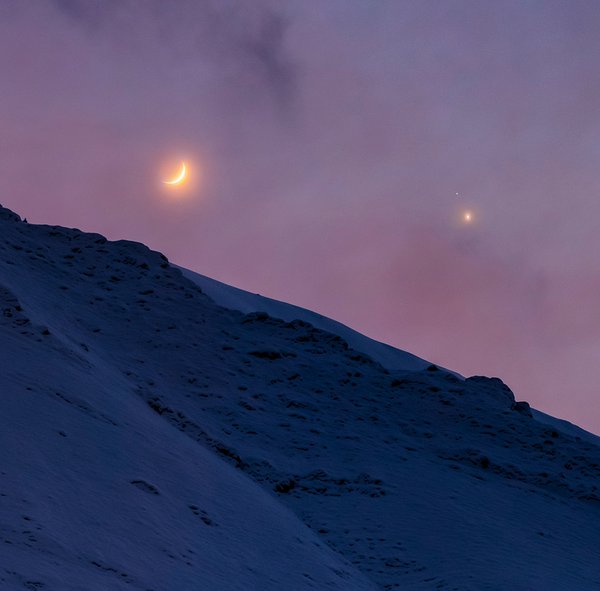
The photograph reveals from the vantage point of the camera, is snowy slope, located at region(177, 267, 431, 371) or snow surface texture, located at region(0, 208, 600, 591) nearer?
snow surface texture, located at region(0, 208, 600, 591)

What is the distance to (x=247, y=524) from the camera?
34.4 ft

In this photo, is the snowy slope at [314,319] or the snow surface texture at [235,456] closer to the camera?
the snow surface texture at [235,456]

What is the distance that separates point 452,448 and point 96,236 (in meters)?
12.4

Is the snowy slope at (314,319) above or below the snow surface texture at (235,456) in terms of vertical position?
above

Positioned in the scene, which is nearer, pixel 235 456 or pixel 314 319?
pixel 235 456

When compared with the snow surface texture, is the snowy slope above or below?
above

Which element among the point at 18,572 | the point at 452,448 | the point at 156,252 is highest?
the point at 156,252

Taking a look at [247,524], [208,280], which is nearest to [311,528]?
[247,524]

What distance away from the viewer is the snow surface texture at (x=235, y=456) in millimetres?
7918

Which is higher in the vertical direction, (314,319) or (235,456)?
(314,319)

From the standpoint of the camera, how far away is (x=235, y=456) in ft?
48.5

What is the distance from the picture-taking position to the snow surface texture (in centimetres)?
792

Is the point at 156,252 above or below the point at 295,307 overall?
below

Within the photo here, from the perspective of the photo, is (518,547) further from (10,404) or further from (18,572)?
(18,572)
